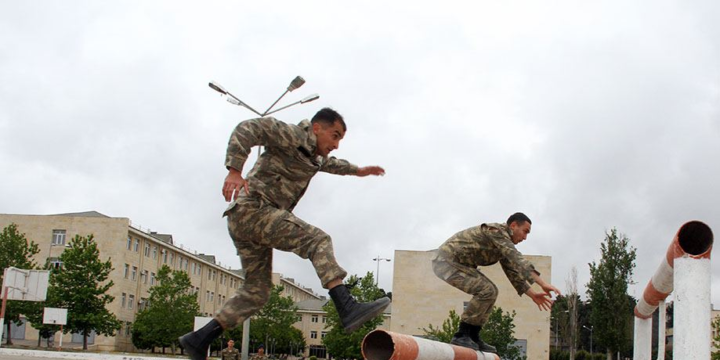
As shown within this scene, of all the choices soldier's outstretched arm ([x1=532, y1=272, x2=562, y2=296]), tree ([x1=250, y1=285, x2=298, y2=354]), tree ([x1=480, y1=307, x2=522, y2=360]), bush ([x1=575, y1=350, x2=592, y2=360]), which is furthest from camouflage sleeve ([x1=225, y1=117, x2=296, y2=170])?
bush ([x1=575, y1=350, x2=592, y2=360])

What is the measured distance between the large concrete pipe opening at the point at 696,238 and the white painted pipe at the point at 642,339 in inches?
144

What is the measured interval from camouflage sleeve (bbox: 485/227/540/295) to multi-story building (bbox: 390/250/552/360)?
5406 centimetres

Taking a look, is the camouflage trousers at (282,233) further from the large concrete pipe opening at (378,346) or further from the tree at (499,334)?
the tree at (499,334)

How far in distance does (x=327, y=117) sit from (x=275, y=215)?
81 centimetres

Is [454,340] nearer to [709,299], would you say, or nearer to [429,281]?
[709,299]

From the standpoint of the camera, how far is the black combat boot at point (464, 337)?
23.3 feet

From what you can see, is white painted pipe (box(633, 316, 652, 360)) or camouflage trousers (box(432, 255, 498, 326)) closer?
white painted pipe (box(633, 316, 652, 360))

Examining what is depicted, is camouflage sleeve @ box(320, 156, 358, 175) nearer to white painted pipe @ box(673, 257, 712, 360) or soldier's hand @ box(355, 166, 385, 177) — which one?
soldier's hand @ box(355, 166, 385, 177)

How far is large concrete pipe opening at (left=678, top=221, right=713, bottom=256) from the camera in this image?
3602mm

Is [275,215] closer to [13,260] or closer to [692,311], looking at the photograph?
[692,311]

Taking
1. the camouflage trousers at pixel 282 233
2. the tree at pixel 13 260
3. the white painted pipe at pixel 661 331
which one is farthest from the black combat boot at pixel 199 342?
the tree at pixel 13 260

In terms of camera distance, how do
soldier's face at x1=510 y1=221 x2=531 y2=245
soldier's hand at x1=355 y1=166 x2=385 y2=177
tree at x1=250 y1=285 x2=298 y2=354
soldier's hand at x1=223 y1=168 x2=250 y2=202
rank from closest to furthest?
soldier's hand at x1=223 y1=168 x2=250 y2=202
soldier's hand at x1=355 y1=166 x2=385 y2=177
soldier's face at x1=510 y1=221 x2=531 y2=245
tree at x1=250 y1=285 x2=298 y2=354

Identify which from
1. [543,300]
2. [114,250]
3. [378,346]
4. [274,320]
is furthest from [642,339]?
[114,250]

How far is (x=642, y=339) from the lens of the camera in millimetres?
7090
